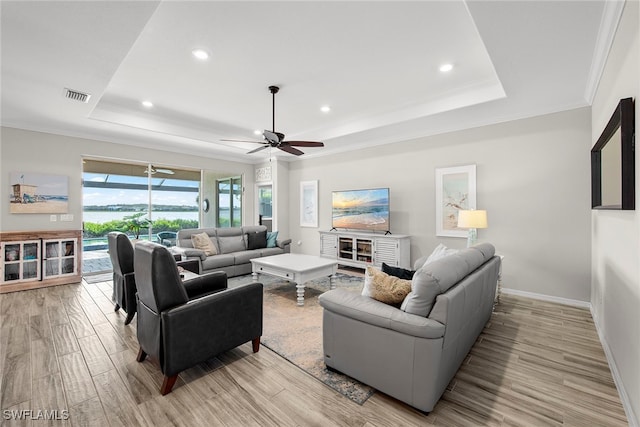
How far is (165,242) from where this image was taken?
6344 millimetres

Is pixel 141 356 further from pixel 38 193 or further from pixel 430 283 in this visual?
pixel 38 193

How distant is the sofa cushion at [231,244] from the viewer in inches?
222

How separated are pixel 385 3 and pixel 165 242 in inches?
246

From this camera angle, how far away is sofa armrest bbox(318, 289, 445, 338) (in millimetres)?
1694

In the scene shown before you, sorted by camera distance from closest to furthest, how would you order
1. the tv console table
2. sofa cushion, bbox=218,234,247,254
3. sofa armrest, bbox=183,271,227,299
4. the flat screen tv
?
1. sofa armrest, bbox=183,271,227,299
2. the tv console table
3. the flat screen tv
4. sofa cushion, bbox=218,234,247,254

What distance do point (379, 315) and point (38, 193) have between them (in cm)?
604

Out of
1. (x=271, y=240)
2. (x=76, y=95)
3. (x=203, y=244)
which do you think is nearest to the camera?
(x=76, y=95)

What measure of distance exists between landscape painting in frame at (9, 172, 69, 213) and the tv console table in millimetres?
4892

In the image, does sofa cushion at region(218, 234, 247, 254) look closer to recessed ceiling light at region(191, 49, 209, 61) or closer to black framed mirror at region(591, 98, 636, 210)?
recessed ceiling light at region(191, 49, 209, 61)

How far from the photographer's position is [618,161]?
6.66 ft

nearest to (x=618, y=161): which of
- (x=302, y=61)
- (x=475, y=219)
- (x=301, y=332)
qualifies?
(x=475, y=219)

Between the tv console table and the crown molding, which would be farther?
the tv console table

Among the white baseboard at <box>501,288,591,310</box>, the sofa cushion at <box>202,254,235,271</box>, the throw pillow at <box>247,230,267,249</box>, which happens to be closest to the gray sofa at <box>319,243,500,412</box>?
the white baseboard at <box>501,288,591,310</box>

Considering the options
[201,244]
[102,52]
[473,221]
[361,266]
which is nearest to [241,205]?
[201,244]
